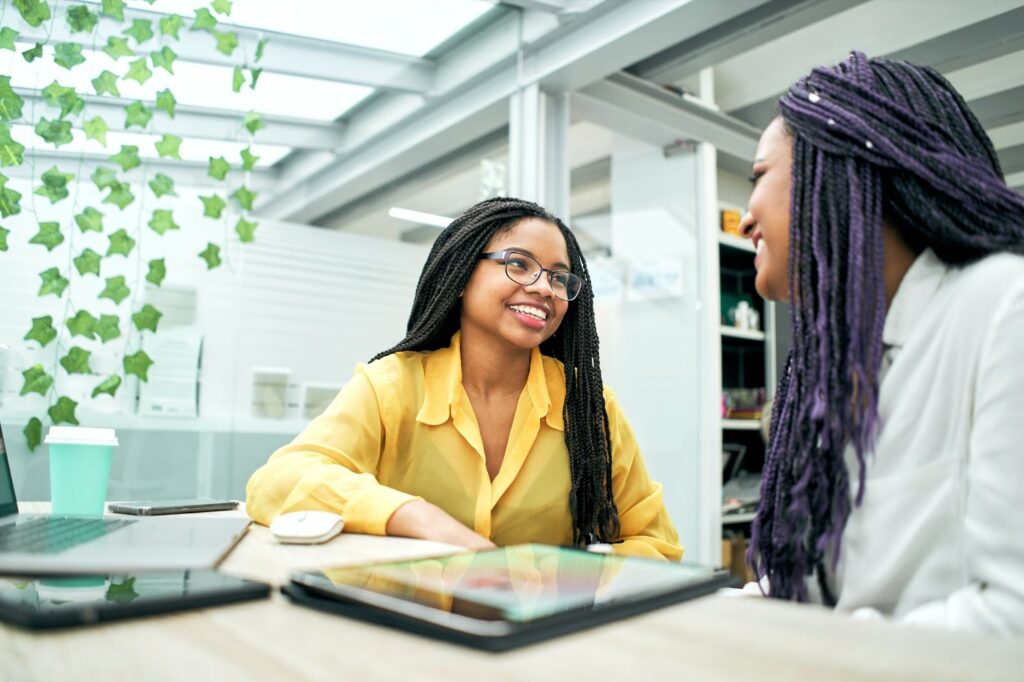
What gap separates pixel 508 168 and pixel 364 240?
0.73m

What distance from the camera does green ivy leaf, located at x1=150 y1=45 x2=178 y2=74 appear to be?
102 inches

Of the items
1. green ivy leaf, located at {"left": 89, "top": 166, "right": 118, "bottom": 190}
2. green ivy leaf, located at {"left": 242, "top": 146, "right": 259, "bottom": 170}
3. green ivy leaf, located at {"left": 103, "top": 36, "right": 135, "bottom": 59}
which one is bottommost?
green ivy leaf, located at {"left": 89, "top": 166, "right": 118, "bottom": 190}

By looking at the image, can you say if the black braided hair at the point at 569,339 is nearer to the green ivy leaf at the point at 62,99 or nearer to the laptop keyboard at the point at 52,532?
the laptop keyboard at the point at 52,532

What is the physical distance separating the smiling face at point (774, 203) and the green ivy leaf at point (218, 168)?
2.18m

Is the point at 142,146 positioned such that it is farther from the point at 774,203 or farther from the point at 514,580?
the point at 514,580

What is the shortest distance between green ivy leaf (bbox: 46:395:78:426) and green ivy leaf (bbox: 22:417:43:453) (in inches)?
1.7

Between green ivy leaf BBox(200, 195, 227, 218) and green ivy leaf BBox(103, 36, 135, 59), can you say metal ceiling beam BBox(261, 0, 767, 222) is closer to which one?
green ivy leaf BBox(200, 195, 227, 218)

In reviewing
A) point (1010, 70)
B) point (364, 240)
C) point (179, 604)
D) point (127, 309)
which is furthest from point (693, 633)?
point (1010, 70)

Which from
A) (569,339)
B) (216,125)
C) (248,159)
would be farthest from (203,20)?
(569,339)

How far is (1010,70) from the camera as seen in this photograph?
275 cm

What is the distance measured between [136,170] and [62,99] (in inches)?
11.7

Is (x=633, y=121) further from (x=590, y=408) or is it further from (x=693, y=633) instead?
(x=693, y=633)

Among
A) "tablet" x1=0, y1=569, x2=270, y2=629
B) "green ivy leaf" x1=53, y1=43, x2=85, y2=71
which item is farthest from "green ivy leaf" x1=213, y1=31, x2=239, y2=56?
"tablet" x1=0, y1=569, x2=270, y2=629

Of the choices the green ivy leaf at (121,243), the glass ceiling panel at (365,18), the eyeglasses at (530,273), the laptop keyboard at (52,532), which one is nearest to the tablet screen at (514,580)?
the laptop keyboard at (52,532)
